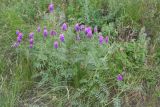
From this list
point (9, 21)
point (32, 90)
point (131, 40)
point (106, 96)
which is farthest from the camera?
point (9, 21)

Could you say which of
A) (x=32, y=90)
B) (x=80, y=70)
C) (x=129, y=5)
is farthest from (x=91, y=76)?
(x=129, y=5)

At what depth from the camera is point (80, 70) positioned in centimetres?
276

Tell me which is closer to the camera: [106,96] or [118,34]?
[106,96]

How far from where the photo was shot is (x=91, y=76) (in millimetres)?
2697

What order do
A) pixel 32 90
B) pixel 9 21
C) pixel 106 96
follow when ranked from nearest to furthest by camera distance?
pixel 106 96 < pixel 32 90 < pixel 9 21

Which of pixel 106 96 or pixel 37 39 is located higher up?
pixel 37 39

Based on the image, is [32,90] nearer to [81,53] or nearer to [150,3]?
[81,53]

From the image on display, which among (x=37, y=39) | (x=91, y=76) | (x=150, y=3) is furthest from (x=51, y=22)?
(x=150, y=3)

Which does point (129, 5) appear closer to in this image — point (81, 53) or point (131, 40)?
point (131, 40)

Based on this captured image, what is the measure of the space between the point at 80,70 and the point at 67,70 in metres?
0.10

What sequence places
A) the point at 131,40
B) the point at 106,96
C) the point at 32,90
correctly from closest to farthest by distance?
the point at 106,96, the point at 32,90, the point at 131,40

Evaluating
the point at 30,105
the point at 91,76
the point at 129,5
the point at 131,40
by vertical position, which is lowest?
the point at 30,105

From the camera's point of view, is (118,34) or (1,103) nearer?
(1,103)

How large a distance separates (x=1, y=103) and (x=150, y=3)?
1.64m
